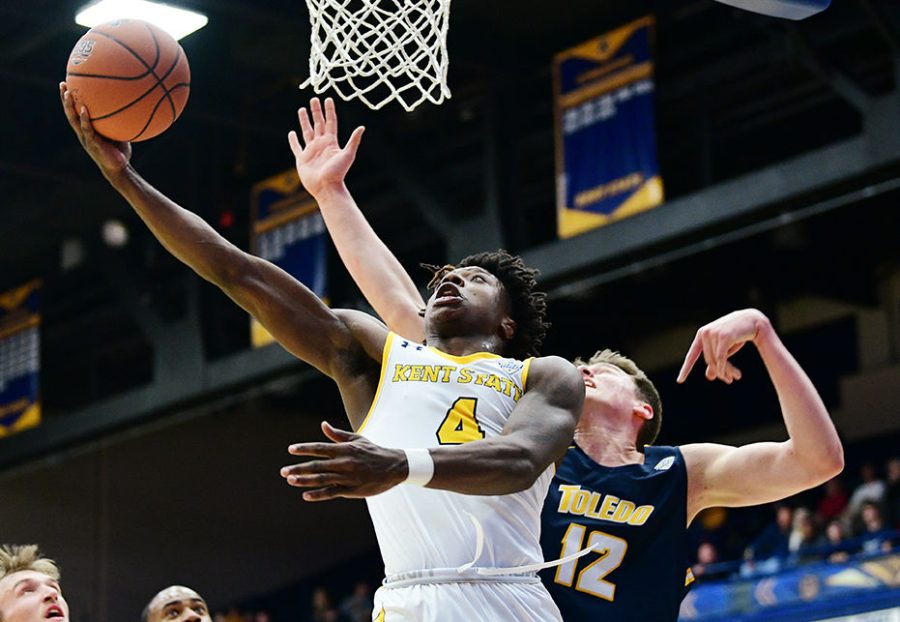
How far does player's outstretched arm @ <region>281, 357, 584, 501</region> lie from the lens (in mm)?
2836

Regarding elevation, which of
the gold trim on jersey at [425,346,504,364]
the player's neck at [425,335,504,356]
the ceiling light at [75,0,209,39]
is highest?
the ceiling light at [75,0,209,39]

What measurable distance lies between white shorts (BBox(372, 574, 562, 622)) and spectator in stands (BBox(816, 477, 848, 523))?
1088 centimetres

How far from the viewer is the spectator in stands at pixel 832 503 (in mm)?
13906

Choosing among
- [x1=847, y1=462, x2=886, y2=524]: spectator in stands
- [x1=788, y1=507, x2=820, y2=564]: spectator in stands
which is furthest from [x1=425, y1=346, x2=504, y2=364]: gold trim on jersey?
[x1=847, y1=462, x2=886, y2=524]: spectator in stands

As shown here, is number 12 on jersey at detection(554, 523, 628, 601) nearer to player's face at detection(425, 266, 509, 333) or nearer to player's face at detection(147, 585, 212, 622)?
player's face at detection(425, 266, 509, 333)

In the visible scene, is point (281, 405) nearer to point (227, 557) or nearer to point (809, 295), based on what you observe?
point (227, 557)

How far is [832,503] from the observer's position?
14.1 meters

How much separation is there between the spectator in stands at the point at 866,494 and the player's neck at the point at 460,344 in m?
9.62

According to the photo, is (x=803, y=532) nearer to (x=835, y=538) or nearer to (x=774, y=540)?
(x=835, y=538)

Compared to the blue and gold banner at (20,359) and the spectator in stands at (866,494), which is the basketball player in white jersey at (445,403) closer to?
the spectator in stands at (866,494)

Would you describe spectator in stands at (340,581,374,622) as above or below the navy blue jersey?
above

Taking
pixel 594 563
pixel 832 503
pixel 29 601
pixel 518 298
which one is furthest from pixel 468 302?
pixel 832 503

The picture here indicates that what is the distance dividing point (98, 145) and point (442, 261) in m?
11.0

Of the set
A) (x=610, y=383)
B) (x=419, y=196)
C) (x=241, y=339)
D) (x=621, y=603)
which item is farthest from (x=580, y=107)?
(x=241, y=339)
